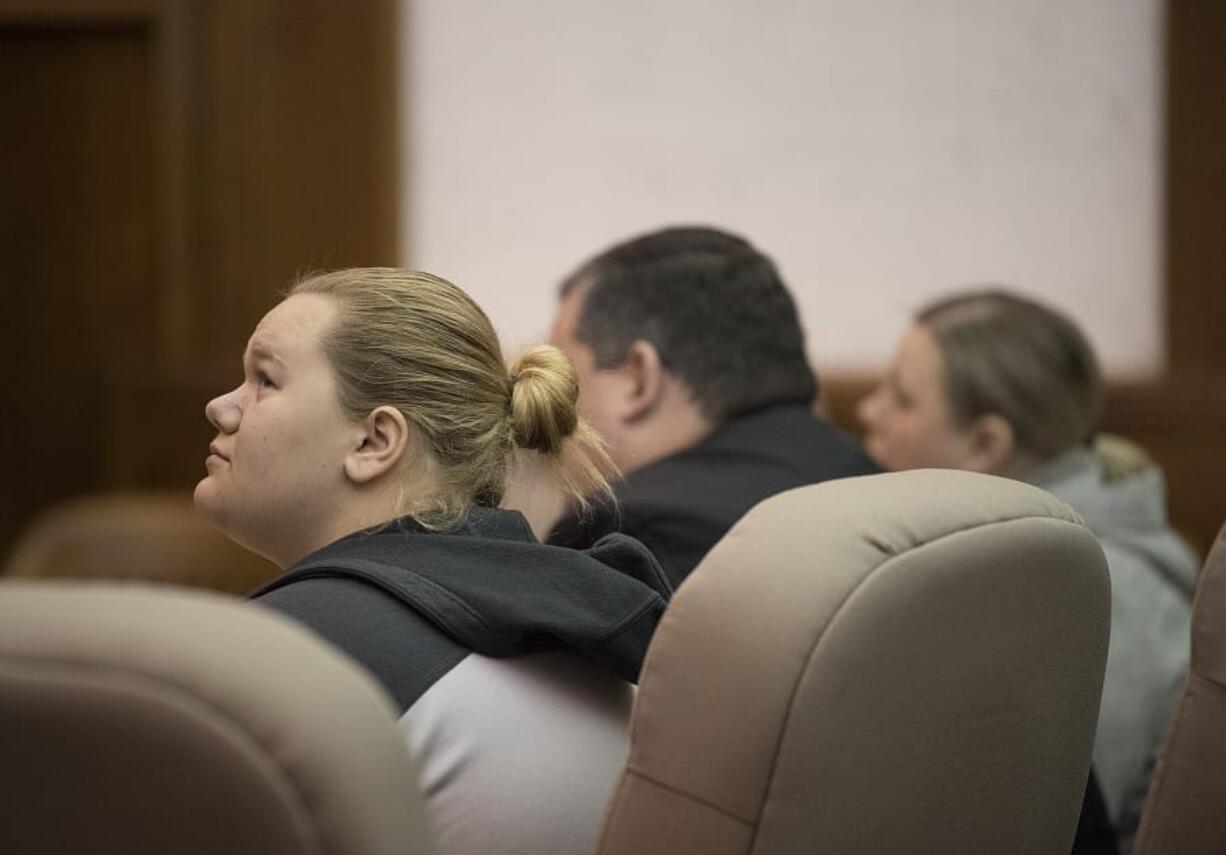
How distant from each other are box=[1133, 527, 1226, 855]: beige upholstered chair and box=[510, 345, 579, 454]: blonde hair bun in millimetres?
500

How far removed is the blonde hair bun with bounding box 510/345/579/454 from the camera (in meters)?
1.40

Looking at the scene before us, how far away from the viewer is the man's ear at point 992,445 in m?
2.67

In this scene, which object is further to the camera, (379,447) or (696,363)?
(696,363)

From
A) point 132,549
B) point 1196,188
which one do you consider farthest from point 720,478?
point 1196,188

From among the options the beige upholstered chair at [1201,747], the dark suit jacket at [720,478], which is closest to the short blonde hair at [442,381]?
the dark suit jacket at [720,478]

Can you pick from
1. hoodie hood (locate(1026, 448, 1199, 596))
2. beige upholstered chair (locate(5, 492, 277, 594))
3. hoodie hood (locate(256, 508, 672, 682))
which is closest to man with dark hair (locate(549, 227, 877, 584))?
hoodie hood (locate(1026, 448, 1199, 596))

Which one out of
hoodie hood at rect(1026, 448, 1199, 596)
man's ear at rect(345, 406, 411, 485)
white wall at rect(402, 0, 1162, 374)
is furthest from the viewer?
white wall at rect(402, 0, 1162, 374)

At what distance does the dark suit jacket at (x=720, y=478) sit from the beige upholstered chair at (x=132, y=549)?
6.37 ft

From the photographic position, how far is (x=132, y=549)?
3.95 metres

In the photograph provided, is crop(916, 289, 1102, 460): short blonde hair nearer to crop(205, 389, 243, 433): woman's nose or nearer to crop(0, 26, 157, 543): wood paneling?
crop(205, 389, 243, 433): woman's nose

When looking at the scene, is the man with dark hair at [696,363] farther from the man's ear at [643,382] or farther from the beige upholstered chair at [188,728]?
the beige upholstered chair at [188,728]

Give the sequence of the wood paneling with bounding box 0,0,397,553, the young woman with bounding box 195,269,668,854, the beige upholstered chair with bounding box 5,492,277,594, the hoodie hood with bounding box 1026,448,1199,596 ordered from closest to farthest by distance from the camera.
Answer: the young woman with bounding box 195,269,668,854, the hoodie hood with bounding box 1026,448,1199,596, the beige upholstered chair with bounding box 5,492,277,594, the wood paneling with bounding box 0,0,397,553

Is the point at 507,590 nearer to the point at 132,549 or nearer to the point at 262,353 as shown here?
the point at 262,353

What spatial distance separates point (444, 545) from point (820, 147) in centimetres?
350
